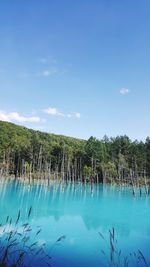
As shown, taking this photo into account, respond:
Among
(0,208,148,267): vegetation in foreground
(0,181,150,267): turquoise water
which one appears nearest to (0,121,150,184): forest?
(0,181,150,267): turquoise water

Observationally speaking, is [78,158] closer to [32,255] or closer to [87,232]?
[87,232]

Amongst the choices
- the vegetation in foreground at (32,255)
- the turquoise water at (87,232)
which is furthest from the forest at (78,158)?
the vegetation in foreground at (32,255)

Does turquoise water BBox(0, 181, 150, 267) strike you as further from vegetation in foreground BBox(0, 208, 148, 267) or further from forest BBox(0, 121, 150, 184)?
forest BBox(0, 121, 150, 184)

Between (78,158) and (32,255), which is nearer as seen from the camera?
(32,255)

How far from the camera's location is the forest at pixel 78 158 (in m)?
84.3

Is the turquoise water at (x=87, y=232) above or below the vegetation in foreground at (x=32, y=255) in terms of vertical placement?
below

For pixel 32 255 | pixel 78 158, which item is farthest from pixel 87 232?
pixel 78 158

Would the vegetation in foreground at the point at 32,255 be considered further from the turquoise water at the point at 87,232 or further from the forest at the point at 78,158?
the forest at the point at 78,158

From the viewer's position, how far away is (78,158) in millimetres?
92688

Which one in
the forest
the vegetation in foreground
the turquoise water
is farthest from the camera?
the forest

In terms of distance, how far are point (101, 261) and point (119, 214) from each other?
21.8 meters

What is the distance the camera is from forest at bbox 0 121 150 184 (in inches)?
3319

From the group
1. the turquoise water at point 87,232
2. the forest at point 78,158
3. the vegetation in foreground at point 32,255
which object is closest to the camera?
the vegetation in foreground at point 32,255

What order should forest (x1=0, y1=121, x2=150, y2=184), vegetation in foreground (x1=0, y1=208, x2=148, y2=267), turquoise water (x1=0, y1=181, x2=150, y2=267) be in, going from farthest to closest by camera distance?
forest (x1=0, y1=121, x2=150, y2=184) → turquoise water (x1=0, y1=181, x2=150, y2=267) → vegetation in foreground (x1=0, y1=208, x2=148, y2=267)
